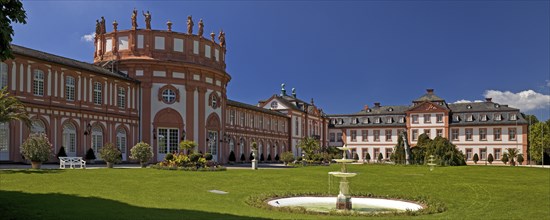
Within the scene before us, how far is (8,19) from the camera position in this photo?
1068cm

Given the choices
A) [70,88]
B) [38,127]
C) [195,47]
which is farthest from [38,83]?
[195,47]

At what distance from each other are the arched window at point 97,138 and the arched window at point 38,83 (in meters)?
5.30

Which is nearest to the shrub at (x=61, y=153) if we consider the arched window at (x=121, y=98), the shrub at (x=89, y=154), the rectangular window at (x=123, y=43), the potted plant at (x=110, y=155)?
the shrub at (x=89, y=154)

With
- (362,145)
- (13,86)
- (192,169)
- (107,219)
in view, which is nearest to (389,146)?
(362,145)

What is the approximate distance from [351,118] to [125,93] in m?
55.2

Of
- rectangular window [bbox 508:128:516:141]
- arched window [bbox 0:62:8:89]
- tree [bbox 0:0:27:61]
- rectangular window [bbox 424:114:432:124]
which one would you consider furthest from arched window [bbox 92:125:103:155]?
rectangular window [bbox 508:128:516:141]

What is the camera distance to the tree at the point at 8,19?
10500 millimetres

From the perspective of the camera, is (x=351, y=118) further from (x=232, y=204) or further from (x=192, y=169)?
(x=232, y=204)

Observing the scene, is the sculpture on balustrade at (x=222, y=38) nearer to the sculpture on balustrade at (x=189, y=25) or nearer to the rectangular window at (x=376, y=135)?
the sculpture on balustrade at (x=189, y=25)

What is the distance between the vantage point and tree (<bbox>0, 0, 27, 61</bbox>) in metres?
10.5

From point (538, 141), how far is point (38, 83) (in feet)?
217

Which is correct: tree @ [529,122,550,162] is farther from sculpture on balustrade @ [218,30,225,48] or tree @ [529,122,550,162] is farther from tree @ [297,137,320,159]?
sculpture on balustrade @ [218,30,225,48]

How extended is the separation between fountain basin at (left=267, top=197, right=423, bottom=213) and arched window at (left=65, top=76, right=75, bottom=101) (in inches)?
871

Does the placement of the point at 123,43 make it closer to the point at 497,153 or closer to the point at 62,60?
the point at 62,60
